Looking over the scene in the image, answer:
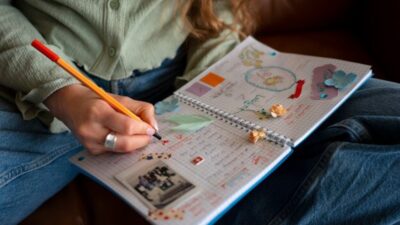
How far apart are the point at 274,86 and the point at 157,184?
A: 26 centimetres

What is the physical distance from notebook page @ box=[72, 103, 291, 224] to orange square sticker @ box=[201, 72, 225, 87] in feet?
0.35

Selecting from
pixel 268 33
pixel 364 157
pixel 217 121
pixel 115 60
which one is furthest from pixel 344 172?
pixel 268 33

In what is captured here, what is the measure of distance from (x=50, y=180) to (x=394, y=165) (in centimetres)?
49

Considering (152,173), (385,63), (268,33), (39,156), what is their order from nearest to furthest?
(152,173) → (39,156) → (385,63) → (268,33)

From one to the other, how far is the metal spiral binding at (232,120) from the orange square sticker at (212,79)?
5 cm

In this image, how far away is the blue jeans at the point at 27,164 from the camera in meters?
0.58

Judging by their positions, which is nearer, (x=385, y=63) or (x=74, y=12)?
(x=74, y=12)

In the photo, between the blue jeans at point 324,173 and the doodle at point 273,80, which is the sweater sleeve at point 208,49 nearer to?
the doodle at point 273,80

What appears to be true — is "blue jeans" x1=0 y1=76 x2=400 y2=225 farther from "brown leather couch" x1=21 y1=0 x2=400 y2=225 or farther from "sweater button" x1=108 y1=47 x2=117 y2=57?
"brown leather couch" x1=21 y1=0 x2=400 y2=225

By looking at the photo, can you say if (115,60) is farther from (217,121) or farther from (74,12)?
(217,121)

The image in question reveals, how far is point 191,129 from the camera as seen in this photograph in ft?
1.79

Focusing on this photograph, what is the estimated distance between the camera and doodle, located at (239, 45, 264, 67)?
27.0 inches

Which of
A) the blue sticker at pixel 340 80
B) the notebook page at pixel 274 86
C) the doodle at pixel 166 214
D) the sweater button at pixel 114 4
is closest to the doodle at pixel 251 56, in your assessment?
the notebook page at pixel 274 86

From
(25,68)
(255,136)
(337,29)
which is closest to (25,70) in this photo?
(25,68)
